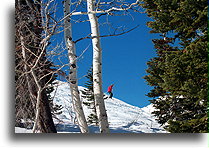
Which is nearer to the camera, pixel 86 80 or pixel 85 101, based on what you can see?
pixel 86 80

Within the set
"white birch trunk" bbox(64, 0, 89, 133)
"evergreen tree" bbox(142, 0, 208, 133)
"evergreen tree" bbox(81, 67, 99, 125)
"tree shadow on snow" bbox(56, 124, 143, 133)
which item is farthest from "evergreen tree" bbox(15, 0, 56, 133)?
"evergreen tree" bbox(142, 0, 208, 133)

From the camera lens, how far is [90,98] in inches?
113

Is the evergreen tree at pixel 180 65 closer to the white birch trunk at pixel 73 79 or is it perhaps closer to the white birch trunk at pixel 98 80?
the white birch trunk at pixel 98 80

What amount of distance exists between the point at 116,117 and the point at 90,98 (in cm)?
40

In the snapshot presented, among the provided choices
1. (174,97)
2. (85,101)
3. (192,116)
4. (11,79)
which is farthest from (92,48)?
(192,116)

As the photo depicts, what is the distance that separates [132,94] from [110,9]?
3.57ft

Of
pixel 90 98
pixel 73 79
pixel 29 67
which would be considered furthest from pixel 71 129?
pixel 29 67

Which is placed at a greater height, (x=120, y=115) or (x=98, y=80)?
(x=98, y=80)

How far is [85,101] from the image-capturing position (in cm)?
293

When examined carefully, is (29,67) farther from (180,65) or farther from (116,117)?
(180,65)

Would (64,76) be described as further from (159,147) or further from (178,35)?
(178,35)

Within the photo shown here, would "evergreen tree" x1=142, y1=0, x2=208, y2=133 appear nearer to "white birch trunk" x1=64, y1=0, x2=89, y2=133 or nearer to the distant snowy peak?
the distant snowy peak

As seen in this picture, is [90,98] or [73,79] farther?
[90,98]

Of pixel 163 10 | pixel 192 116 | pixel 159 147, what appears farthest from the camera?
pixel 163 10
